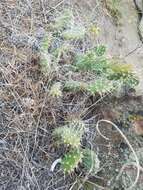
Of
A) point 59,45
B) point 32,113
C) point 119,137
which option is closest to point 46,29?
point 59,45

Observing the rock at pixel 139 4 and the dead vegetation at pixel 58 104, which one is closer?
the dead vegetation at pixel 58 104

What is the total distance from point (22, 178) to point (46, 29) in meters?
1.04

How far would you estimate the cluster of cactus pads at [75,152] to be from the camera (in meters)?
2.29

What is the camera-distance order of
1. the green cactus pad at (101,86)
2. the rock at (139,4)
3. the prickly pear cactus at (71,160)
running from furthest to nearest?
1. the rock at (139,4)
2. the green cactus pad at (101,86)
3. the prickly pear cactus at (71,160)

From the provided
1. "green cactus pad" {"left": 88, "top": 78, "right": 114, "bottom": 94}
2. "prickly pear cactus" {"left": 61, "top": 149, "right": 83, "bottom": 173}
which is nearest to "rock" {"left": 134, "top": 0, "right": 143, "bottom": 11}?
"green cactus pad" {"left": 88, "top": 78, "right": 114, "bottom": 94}

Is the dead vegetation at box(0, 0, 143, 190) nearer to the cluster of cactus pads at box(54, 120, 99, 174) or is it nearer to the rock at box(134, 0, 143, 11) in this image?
the cluster of cactus pads at box(54, 120, 99, 174)

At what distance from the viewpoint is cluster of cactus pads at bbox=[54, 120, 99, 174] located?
2287mm

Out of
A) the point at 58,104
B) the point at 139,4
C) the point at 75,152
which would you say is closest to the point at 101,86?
the point at 58,104

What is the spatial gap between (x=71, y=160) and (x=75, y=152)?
57mm

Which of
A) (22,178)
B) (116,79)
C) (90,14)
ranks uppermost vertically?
(90,14)

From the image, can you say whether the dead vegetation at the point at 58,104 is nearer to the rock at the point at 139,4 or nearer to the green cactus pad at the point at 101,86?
the green cactus pad at the point at 101,86

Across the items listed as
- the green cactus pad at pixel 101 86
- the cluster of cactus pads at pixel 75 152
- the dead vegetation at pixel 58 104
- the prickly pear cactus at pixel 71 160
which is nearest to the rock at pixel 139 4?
the dead vegetation at pixel 58 104

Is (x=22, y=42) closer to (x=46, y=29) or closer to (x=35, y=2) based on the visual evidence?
(x=46, y=29)

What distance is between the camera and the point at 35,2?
2957 millimetres
